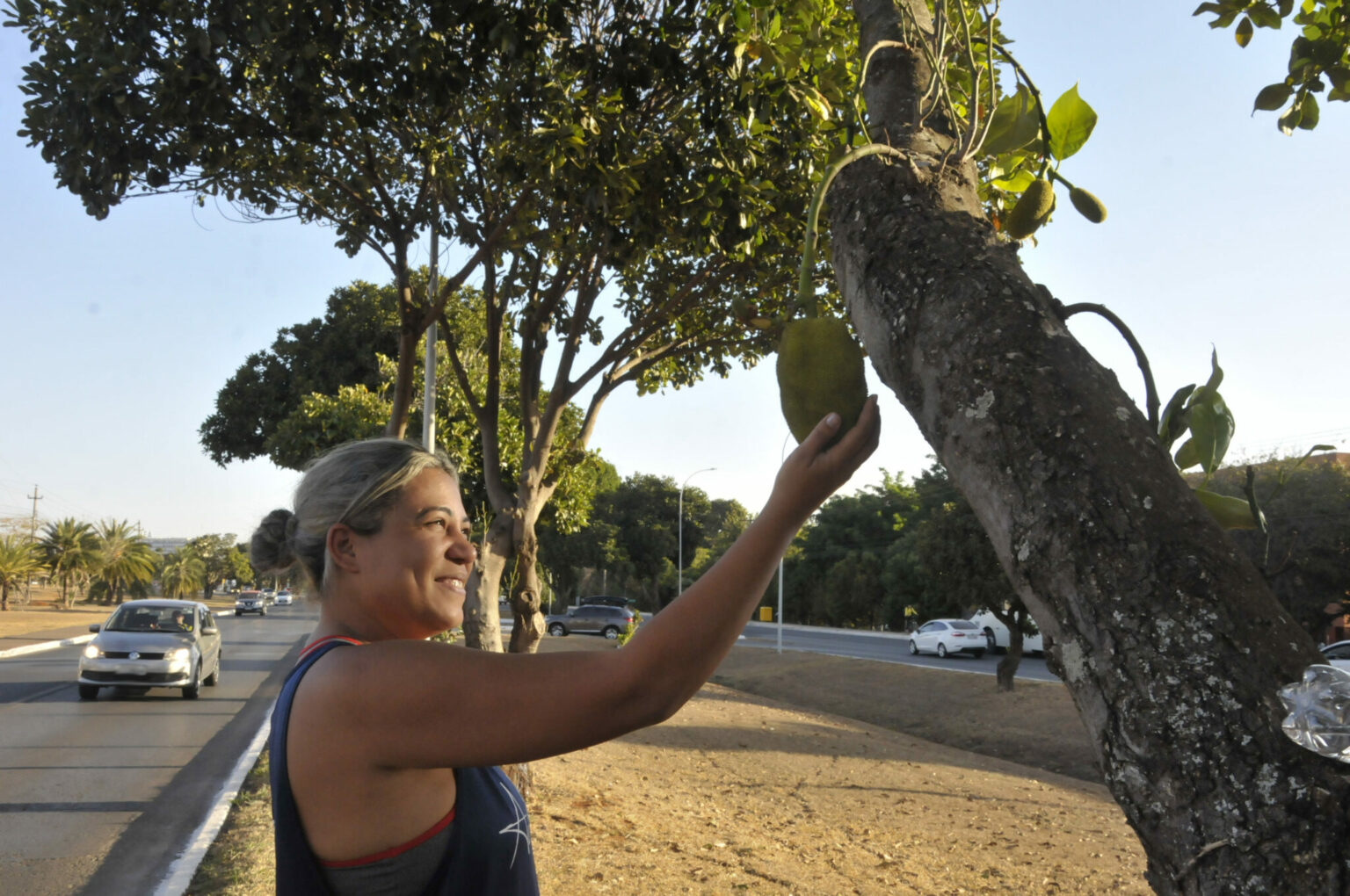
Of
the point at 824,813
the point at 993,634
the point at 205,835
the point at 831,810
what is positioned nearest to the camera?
the point at 205,835

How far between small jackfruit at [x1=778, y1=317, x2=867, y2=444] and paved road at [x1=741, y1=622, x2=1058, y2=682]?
19.7 meters

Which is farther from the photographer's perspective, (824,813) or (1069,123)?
(824,813)

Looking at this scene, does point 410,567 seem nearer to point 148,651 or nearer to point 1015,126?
point 1015,126

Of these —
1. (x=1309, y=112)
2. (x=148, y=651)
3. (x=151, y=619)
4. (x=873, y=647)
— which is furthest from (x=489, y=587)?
(x=873, y=647)

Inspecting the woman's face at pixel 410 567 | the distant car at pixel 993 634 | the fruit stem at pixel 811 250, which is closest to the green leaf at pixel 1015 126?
the fruit stem at pixel 811 250

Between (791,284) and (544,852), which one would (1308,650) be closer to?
(544,852)

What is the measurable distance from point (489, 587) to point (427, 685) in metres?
6.69

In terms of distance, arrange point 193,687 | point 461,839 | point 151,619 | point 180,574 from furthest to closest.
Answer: point 180,574 → point 151,619 → point 193,687 → point 461,839

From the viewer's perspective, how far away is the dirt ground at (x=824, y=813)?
6.59 metres

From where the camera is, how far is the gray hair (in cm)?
162

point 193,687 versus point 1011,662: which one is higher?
point 1011,662

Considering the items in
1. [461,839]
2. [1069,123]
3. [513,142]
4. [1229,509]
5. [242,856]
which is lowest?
[242,856]

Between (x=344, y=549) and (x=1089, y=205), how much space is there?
1.35 meters

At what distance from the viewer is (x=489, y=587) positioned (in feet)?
25.6
